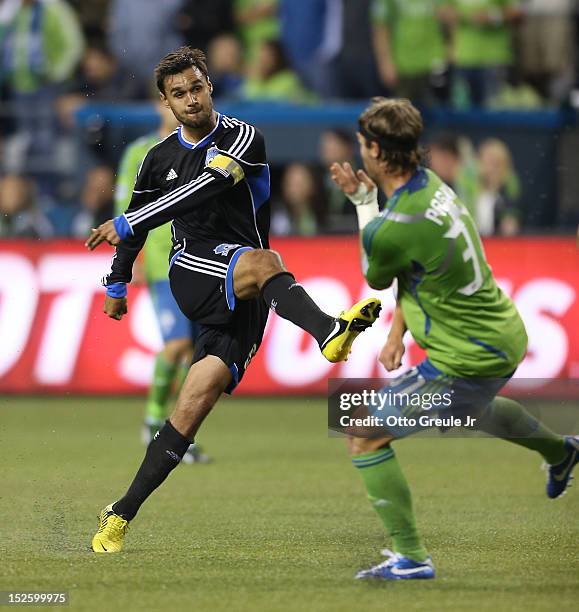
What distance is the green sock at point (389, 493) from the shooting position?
5.91 meters

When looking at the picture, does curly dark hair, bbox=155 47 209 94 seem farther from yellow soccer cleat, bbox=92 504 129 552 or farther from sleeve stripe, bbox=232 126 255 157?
yellow soccer cleat, bbox=92 504 129 552

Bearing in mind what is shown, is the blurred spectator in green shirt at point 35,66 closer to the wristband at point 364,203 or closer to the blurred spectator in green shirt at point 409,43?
the blurred spectator in green shirt at point 409,43

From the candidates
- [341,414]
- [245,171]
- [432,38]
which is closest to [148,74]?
[432,38]

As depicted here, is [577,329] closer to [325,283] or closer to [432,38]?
[325,283]

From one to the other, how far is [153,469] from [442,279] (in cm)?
180

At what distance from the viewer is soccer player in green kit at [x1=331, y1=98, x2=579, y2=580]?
589cm

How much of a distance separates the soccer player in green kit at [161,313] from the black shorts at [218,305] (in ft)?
9.62

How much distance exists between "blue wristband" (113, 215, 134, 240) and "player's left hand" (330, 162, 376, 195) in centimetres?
99

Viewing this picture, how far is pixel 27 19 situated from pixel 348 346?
10646mm

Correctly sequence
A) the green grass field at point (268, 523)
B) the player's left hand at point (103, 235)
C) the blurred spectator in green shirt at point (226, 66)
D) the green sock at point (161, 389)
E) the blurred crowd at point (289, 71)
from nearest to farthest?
1. the green grass field at point (268, 523)
2. the player's left hand at point (103, 235)
3. the green sock at point (161, 389)
4. the blurred crowd at point (289, 71)
5. the blurred spectator in green shirt at point (226, 66)

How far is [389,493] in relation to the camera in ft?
19.4

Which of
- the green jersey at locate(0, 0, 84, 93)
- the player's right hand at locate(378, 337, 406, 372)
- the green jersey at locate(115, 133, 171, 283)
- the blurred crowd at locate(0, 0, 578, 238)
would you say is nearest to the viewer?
the player's right hand at locate(378, 337, 406, 372)

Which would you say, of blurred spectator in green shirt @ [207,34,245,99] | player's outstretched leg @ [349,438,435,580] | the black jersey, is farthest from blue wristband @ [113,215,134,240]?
blurred spectator in green shirt @ [207,34,245,99]

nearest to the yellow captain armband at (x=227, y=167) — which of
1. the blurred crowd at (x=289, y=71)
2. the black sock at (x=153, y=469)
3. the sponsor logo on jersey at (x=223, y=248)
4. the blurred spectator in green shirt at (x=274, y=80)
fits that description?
the sponsor logo on jersey at (x=223, y=248)
